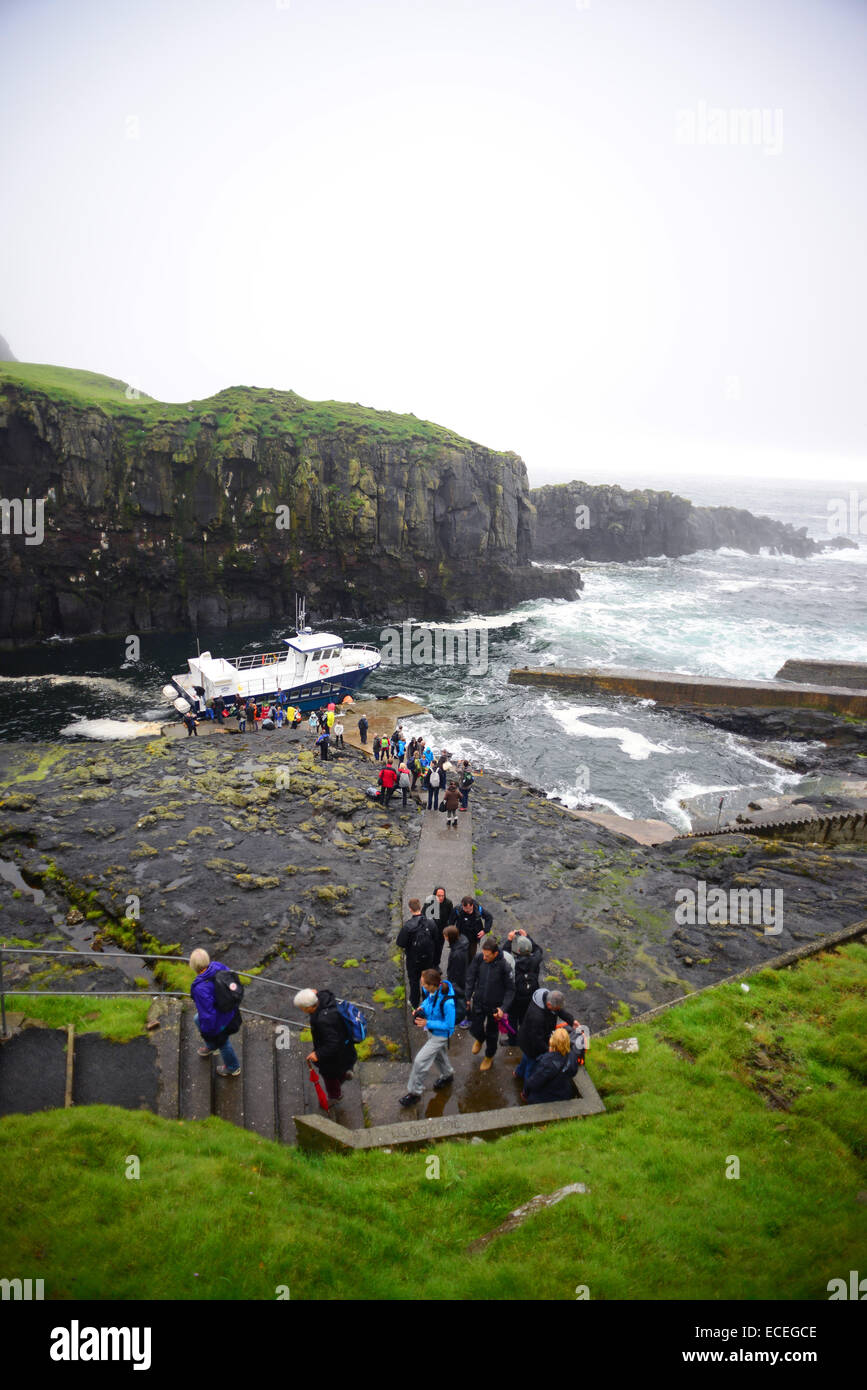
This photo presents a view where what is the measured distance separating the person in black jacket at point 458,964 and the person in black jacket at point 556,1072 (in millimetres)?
1597

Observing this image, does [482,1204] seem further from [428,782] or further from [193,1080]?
[428,782]

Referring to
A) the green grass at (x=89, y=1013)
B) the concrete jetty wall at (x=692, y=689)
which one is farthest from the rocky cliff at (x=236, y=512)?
the green grass at (x=89, y=1013)

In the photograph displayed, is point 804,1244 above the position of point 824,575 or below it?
below

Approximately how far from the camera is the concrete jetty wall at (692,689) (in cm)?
3347

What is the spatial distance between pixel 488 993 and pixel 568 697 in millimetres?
30220

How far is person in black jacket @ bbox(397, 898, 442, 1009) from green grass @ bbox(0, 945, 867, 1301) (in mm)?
2500

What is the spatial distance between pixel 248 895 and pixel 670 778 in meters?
19.8

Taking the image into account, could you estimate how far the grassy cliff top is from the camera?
45719 mm

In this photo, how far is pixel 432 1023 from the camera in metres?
7.70

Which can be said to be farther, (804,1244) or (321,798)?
(321,798)

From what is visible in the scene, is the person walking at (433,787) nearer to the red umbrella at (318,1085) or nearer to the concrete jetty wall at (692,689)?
the red umbrella at (318,1085)

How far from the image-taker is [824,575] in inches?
3270
